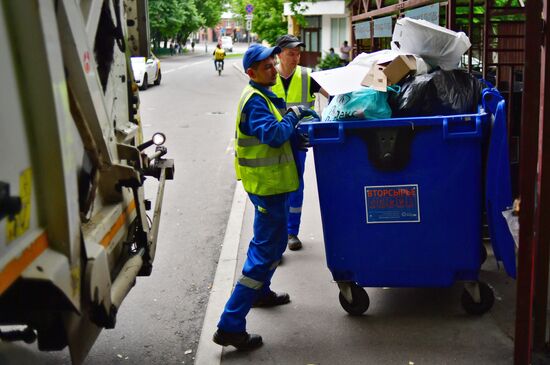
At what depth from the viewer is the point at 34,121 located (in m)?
2.57

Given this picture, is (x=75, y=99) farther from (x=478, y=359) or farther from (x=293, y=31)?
(x=293, y=31)

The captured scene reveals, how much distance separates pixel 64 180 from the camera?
2.68m

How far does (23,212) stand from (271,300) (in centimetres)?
265

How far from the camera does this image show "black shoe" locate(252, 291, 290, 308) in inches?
191

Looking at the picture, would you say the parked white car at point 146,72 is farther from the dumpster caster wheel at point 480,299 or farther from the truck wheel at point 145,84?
the dumpster caster wheel at point 480,299

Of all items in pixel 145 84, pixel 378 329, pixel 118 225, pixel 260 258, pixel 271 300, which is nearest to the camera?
pixel 118 225

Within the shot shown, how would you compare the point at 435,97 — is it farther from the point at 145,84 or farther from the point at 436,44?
the point at 145,84

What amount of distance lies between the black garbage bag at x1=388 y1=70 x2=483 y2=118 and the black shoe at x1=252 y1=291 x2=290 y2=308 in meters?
1.46

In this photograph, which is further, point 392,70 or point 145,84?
point 145,84

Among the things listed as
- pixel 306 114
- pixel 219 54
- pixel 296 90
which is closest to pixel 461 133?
pixel 306 114

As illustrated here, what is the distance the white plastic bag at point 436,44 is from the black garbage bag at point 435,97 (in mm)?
280

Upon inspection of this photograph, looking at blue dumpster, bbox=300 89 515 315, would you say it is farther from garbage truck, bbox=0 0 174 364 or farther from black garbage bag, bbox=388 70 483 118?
garbage truck, bbox=0 0 174 364

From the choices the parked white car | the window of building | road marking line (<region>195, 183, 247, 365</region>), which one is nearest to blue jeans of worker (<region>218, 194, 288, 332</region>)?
road marking line (<region>195, 183, 247, 365</region>)

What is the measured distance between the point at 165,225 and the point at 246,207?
993 mm
